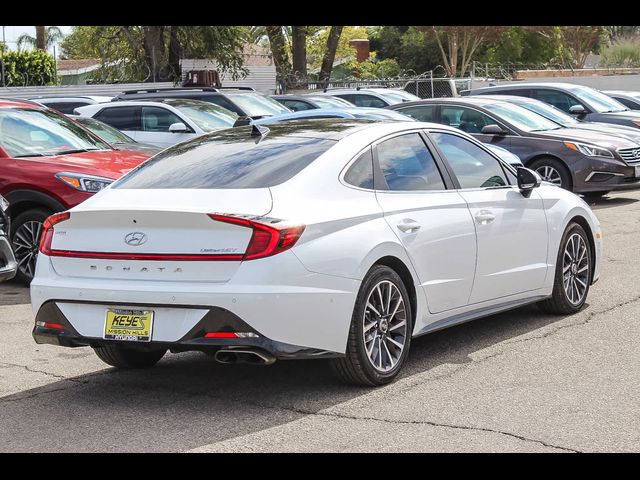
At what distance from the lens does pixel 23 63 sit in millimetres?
41281

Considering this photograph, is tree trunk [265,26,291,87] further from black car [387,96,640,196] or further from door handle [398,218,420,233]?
door handle [398,218,420,233]

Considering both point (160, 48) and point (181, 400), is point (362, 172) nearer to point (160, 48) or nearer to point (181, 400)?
point (181, 400)

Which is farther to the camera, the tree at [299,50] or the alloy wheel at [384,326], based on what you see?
the tree at [299,50]

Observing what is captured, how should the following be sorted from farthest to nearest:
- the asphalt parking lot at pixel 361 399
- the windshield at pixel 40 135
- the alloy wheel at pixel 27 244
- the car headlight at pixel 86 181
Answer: the windshield at pixel 40 135 → the alloy wheel at pixel 27 244 → the car headlight at pixel 86 181 → the asphalt parking lot at pixel 361 399

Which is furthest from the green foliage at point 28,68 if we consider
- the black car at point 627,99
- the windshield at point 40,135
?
the windshield at point 40,135

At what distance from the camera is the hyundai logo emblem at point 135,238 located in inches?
234

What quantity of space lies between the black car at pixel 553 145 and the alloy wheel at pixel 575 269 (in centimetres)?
794

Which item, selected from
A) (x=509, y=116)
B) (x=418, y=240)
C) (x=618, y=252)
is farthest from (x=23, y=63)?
(x=418, y=240)

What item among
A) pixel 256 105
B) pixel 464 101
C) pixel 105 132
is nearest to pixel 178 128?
pixel 105 132

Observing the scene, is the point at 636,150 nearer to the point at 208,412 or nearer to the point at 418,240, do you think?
the point at 418,240

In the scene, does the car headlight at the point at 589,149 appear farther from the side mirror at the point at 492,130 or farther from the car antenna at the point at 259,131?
the car antenna at the point at 259,131

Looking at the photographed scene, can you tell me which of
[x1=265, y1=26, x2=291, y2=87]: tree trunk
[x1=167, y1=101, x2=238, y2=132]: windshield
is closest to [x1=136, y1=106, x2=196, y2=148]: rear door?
[x1=167, y1=101, x2=238, y2=132]: windshield
